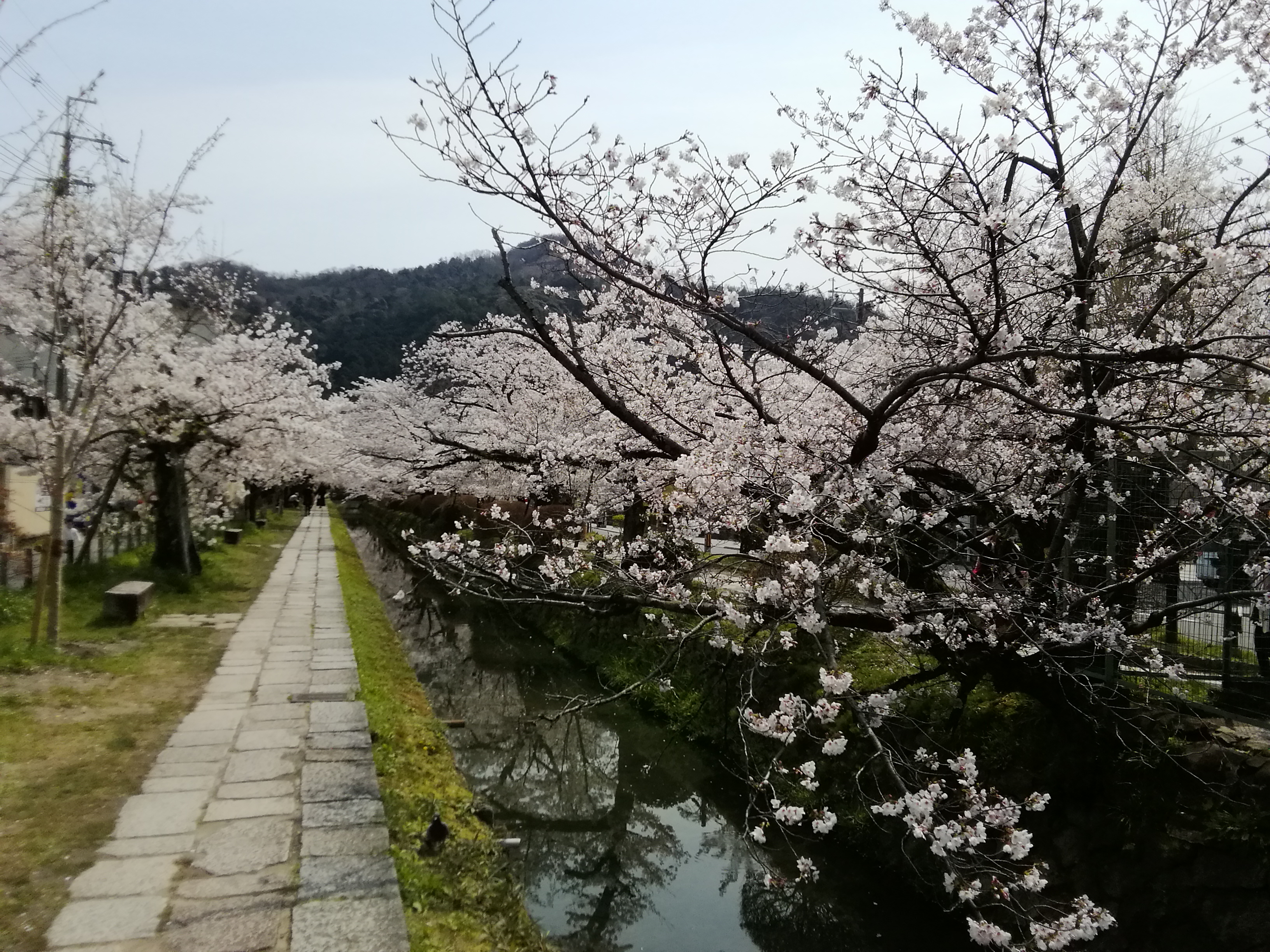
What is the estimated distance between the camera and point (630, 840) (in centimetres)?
683

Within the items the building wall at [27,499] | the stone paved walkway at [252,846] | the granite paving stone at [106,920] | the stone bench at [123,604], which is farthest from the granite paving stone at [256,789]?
the building wall at [27,499]

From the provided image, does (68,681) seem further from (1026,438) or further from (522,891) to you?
(1026,438)

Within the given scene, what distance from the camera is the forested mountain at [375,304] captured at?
1972 inches

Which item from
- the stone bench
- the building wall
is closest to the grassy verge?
the stone bench

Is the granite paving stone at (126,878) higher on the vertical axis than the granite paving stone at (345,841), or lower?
higher

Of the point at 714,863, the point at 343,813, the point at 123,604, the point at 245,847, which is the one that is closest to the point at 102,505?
the point at 123,604

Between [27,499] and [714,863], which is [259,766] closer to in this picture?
[714,863]

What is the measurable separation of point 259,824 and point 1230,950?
5428 mm

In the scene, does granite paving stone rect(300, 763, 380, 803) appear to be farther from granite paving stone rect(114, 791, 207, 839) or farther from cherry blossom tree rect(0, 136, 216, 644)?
cherry blossom tree rect(0, 136, 216, 644)

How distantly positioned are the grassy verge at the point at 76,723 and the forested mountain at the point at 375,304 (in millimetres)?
7328

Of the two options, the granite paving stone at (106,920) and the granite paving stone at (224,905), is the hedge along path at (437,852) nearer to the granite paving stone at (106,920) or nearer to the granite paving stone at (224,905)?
the granite paving stone at (224,905)

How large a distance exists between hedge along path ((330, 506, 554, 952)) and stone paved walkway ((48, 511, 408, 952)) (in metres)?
0.23

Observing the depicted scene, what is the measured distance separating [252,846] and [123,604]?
6.34 metres

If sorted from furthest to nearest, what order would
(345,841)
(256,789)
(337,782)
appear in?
(337,782)
(256,789)
(345,841)
